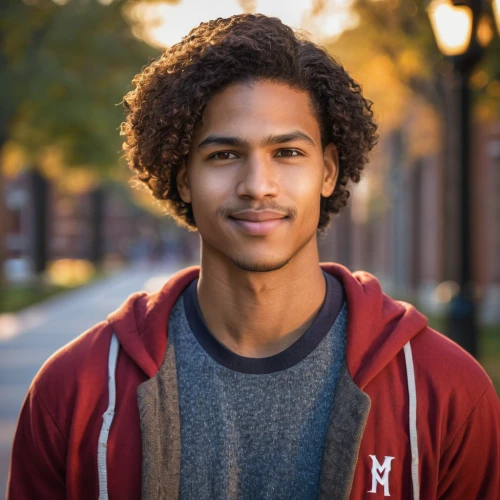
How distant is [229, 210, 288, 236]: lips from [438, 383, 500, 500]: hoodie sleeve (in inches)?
32.1

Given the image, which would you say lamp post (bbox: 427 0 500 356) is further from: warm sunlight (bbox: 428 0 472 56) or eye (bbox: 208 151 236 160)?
eye (bbox: 208 151 236 160)

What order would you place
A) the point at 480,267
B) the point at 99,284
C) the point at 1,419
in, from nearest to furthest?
the point at 1,419 → the point at 480,267 → the point at 99,284

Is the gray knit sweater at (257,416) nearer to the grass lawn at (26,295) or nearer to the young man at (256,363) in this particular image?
the young man at (256,363)

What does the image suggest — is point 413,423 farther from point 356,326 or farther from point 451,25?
point 451,25

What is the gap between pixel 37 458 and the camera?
8.40 ft

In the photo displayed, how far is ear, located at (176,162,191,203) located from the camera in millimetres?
2922

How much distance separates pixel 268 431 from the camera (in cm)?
256

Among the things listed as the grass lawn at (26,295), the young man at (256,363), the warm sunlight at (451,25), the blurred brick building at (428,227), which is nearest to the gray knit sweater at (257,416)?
the young man at (256,363)

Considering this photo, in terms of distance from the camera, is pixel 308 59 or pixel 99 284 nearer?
pixel 308 59

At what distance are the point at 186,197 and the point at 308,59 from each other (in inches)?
25.2

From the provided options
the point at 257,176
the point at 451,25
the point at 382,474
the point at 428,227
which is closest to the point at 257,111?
the point at 257,176

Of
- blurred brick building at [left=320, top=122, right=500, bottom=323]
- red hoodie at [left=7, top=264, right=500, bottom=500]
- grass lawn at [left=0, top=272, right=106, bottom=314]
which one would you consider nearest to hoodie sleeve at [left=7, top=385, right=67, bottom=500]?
red hoodie at [left=7, top=264, right=500, bottom=500]

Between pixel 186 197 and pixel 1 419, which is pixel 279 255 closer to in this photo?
pixel 186 197

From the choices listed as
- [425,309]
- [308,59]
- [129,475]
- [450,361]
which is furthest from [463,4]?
[425,309]
